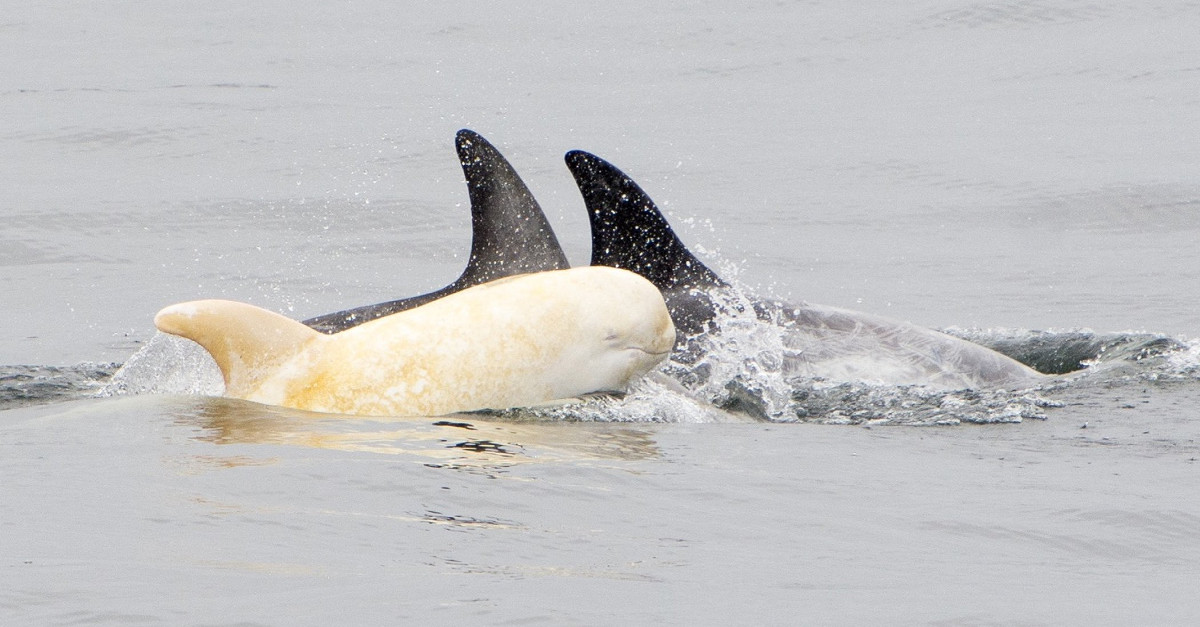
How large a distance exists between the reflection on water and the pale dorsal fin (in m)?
0.15

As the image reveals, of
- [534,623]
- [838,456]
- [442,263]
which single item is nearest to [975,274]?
[442,263]

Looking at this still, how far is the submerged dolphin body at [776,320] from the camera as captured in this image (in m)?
9.90

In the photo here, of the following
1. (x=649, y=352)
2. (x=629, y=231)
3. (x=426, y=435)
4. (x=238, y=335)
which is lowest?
(x=426, y=435)

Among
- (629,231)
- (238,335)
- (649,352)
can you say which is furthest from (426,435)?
(629,231)

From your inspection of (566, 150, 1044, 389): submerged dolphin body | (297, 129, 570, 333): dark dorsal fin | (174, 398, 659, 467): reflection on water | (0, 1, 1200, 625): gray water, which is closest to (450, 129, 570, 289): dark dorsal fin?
(297, 129, 570, 333): dark dorsal fin

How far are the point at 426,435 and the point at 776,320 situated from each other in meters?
3.89

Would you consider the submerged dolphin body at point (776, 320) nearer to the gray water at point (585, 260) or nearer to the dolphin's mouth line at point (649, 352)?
the gray water at point (585, 260)

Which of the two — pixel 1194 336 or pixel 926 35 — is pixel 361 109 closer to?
pixel 926 35

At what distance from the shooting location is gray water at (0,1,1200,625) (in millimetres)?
5059

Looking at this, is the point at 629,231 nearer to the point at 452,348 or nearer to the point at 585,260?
the point at 452,348

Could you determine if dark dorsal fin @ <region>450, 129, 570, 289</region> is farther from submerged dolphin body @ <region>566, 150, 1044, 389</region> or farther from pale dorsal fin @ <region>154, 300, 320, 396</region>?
pale dorsal fin @ <region>154, 300, 320, 396</region>

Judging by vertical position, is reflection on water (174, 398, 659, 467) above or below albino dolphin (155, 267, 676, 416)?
below

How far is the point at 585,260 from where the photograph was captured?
16500 millimetres

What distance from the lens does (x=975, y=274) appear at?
16250 millimetres
